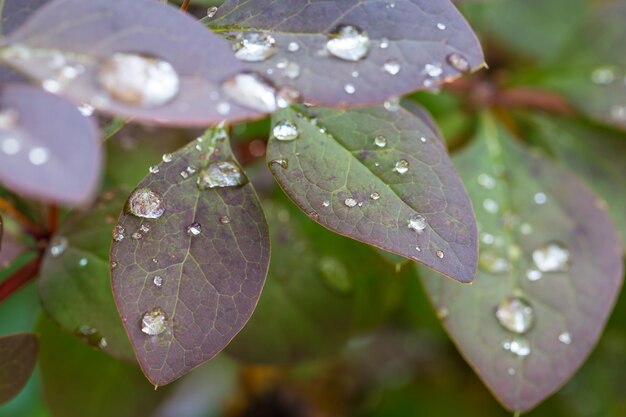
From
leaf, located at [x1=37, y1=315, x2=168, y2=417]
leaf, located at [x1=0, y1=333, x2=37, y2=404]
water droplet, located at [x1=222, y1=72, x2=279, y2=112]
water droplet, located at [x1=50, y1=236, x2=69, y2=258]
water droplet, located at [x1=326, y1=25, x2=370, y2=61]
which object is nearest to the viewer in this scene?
water droplet, located at [x1=222, y1=72, x2=279, y2=112]

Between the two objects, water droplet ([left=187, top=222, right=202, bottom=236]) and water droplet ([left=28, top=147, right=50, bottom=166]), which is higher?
water droplet ([left=28, top=147, right=50, bottom=166])

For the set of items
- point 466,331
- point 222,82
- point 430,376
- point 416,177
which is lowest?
point 430,376

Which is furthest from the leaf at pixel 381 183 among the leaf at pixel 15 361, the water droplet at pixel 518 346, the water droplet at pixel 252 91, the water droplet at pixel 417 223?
the leaf at pixel 15 361

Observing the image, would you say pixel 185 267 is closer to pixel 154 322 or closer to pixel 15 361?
pixel 154 322

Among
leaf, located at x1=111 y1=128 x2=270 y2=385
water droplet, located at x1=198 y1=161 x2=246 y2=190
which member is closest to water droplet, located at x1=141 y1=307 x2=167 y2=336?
leaf, located at x1=111 y1=128 x2=270 y2=385

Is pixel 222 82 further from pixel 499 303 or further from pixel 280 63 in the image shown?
pixel 499 303

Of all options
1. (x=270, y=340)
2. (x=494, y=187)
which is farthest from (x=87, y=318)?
(x=494, y=187)

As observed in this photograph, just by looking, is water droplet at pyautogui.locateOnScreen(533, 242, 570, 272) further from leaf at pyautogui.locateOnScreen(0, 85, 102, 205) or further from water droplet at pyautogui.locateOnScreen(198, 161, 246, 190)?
leaf at pyautogui.locateOnScreen(0, 85, 102, 205)
